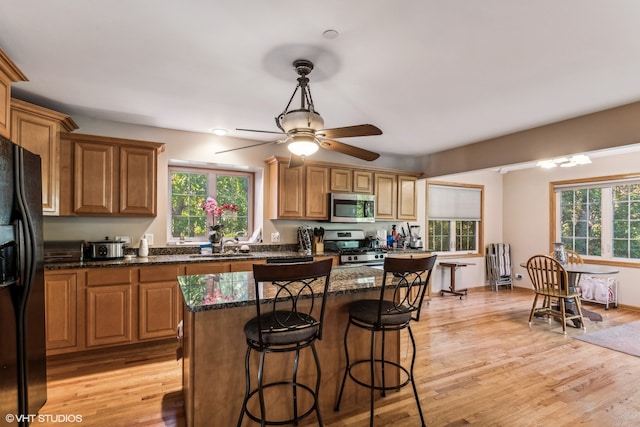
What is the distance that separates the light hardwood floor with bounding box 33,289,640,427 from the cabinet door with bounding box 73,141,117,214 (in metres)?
1.45

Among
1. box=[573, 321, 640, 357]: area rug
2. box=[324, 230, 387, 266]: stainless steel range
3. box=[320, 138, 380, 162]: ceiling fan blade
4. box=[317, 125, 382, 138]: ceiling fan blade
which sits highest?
box=[317, 125, 382, 138]: ceiling fan blade

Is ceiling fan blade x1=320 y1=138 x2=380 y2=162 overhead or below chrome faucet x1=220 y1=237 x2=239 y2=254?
overhead

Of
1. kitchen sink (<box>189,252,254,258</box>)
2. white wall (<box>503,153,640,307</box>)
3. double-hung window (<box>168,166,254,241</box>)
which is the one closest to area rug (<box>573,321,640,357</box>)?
white wall (<box>503,153,640,307</box>)

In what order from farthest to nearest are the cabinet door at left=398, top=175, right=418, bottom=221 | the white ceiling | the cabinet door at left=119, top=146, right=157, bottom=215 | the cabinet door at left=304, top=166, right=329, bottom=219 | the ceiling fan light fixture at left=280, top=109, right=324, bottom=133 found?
the cabinet door at left=398, top=175, right=418, bottom=221 < the cabinet door at left=304, top=166, right=329, bottom=219 < the cabinet door at left=119, top=146, right=157, bottom=215 < the ceiling fan light fixture at left=280, top=109, right=324, bottom=133 < the white ceiling

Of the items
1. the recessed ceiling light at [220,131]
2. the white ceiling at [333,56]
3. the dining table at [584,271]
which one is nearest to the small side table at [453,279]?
the dining table at [584,271]

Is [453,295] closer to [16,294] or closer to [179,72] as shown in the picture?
[179,72]

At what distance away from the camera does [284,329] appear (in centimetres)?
171

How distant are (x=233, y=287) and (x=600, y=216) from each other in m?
6.17

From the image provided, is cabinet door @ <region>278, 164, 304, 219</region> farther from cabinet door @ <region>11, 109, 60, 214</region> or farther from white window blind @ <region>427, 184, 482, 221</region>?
white window blind @ <region>427, 184, 482, 221</region>

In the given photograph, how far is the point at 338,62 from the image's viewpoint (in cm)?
236

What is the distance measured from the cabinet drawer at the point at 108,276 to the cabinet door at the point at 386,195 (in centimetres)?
353

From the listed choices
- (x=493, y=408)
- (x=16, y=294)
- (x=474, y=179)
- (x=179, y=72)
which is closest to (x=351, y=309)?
(x=493, y=408)

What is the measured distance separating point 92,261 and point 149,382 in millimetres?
1405

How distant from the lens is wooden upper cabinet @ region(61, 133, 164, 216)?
3.31 meters
